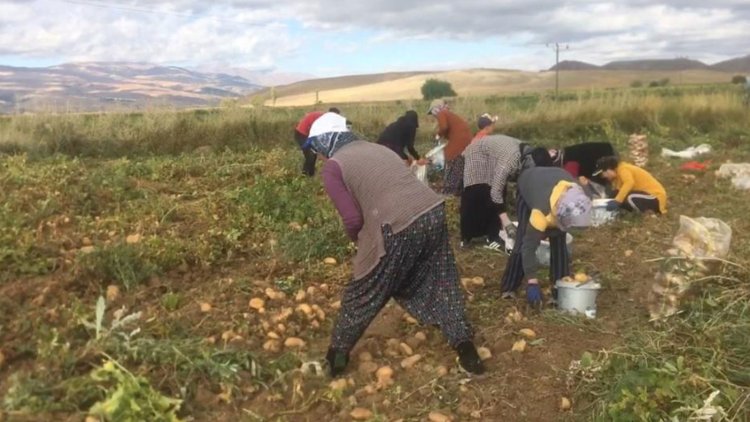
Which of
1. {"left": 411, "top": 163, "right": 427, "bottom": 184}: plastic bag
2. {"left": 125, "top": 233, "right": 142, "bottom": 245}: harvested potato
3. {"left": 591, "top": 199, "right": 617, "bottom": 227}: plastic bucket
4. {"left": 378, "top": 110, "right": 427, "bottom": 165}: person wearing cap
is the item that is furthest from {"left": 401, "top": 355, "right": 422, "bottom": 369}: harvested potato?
{"left": 378, "top": 110, "right": 427, "bottom": 165}: person wearing cap

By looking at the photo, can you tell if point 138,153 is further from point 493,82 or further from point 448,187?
point 493,82

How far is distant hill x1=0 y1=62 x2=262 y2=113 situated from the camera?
1417 centimetres

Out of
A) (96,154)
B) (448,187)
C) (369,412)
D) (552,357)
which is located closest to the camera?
(369,412)

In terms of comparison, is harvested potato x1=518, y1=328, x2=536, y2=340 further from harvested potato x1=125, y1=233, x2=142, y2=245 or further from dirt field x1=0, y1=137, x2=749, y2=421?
→ harvested potato x1=125, y1=233, x2=142, y2=245

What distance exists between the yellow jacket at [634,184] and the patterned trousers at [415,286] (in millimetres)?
4232

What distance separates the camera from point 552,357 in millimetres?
3840

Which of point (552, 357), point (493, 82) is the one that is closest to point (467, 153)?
point (552, 357)

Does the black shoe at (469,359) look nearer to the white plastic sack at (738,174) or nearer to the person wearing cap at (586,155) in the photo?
the person wearing cap at (586,155)

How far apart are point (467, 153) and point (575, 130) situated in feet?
34.8

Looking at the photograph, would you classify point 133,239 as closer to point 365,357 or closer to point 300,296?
point 300,296

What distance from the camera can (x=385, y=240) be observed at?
3426mm

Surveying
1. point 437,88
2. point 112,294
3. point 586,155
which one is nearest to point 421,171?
point 586,155

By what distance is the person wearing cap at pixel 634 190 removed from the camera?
7.32m

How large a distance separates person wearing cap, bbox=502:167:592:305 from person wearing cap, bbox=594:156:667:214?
2.69 m
